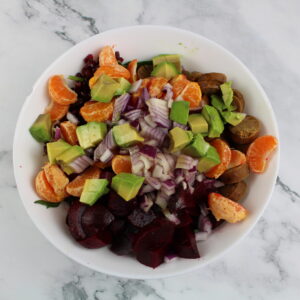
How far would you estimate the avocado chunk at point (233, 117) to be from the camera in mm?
1863

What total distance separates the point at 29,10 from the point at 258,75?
113 centimetres

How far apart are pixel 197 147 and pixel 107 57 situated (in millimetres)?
521

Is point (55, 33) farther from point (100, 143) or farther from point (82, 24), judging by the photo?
point (100, 143)

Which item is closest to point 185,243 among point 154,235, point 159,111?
point 154,235

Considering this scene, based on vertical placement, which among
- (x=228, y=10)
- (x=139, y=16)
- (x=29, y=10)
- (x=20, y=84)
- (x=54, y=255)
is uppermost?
(x=228, y=10)

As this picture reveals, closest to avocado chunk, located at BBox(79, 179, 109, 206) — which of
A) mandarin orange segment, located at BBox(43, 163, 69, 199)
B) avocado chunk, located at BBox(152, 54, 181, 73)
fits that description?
mandarin orange segment, located at BBox(43, 163, 69, 199)

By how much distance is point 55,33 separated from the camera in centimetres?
224

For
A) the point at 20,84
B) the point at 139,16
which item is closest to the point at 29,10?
the point at 20,84

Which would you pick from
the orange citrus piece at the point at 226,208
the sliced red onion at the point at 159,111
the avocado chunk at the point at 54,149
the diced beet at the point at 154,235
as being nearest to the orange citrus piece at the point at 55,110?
the avocado chunk at the point at 54,149

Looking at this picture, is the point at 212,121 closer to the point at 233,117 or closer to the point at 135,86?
the point at 233,117

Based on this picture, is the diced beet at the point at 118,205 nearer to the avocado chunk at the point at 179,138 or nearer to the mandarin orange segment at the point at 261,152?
the avocado chunk at the point at 179,138

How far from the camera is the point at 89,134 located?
1.79 metres

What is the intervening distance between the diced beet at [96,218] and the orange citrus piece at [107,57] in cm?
56

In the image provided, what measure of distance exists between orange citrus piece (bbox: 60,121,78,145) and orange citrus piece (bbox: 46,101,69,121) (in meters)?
0.06
